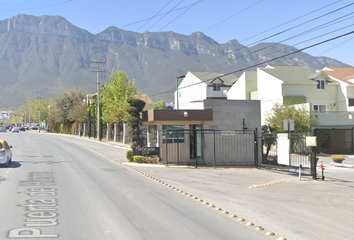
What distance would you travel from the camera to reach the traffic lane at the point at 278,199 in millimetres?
9539

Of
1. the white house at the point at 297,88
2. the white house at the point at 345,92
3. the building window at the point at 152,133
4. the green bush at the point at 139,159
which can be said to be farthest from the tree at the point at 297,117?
the green bush at the point at 139,159

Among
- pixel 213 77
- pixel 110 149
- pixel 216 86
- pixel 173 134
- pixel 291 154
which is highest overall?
pixel 213 77

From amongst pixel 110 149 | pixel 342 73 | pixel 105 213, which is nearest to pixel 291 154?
pixel 105 213

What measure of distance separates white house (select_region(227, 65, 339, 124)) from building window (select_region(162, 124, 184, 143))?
26445 mm

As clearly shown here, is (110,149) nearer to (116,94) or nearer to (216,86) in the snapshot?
(116,94)

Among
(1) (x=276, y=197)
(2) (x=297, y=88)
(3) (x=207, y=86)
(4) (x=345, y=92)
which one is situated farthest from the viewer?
(3) (x=207, y=86)

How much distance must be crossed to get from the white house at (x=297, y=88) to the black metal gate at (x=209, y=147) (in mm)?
24521

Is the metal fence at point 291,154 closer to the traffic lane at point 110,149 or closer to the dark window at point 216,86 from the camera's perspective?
the traffic lane at point 110,149

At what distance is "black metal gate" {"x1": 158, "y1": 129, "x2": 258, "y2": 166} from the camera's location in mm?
25359

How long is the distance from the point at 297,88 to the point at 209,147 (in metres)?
28.7

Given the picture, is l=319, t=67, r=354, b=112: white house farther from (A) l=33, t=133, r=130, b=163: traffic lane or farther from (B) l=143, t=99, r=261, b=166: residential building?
(A) l=33, t=133, r=130, b=163: traffic lane

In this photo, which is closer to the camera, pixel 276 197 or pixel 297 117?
pixel 276 197

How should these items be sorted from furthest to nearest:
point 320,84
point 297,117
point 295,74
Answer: point 295,74, point 320,84, point 297,117

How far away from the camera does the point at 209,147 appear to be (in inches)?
1011
